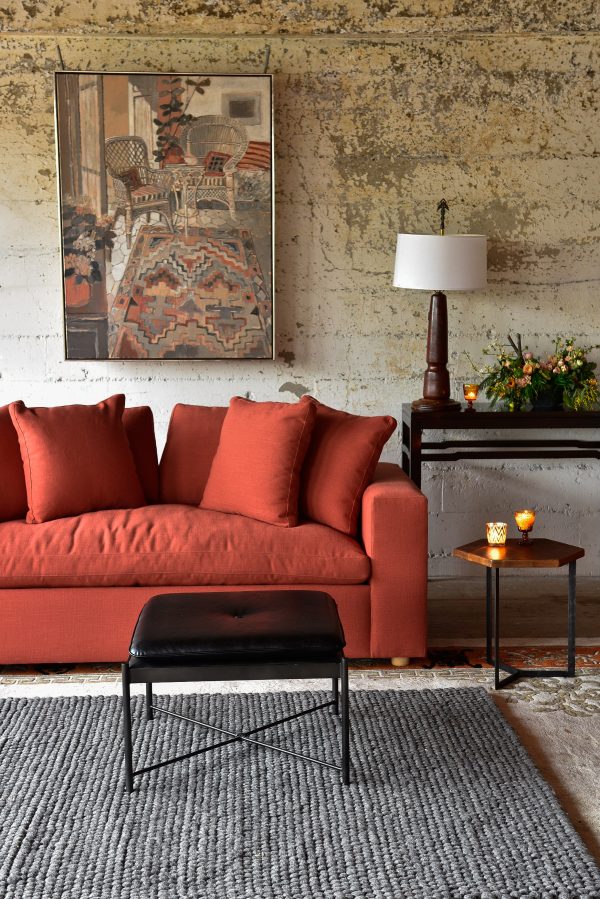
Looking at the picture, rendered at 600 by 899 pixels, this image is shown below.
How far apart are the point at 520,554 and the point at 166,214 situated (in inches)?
101

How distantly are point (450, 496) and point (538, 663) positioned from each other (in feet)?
5.10

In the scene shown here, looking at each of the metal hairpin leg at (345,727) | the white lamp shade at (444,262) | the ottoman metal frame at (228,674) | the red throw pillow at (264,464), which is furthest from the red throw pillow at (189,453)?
the metal hairpin leg at (345,727)

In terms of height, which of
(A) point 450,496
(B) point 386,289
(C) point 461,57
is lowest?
(A) point 450,496

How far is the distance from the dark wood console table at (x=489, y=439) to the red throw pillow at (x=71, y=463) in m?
1.41

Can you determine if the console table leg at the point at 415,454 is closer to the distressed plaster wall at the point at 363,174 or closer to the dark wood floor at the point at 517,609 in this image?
the distressed plaster wall at the point at 363,174

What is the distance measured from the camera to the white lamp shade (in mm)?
4746

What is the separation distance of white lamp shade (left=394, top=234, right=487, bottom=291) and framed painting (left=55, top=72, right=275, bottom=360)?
0.78 metres

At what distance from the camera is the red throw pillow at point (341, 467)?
160 inches

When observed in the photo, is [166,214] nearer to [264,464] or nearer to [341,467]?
[264,464]

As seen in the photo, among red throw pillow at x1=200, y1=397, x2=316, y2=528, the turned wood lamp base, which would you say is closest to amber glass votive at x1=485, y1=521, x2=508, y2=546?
red throw pillow at x1=200, y1=397, x2=316, y2=528

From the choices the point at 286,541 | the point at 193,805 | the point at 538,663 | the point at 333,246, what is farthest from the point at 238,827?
the point at 333,246

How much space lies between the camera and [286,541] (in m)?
3.93

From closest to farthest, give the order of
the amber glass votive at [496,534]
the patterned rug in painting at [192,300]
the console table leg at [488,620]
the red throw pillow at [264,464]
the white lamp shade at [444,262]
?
the amber glass votive at [496,534] → the console table leg at [488,620] → the red throw pillow at [264,464] → the white lamp shade at [444,262] → the patterned rug in painting at [192,300]

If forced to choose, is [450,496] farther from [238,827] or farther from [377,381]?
[238,827]
